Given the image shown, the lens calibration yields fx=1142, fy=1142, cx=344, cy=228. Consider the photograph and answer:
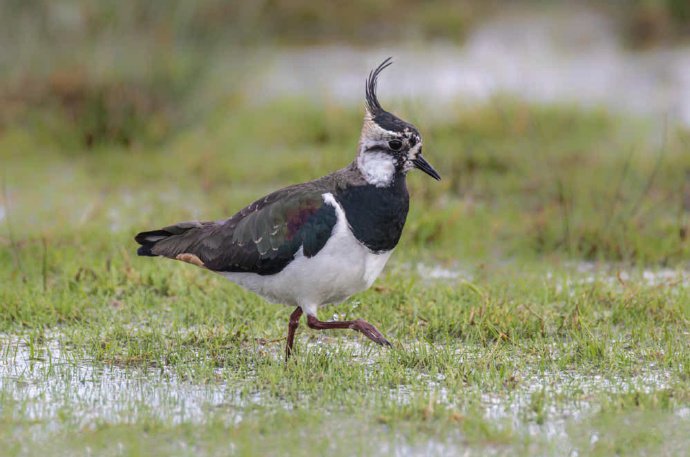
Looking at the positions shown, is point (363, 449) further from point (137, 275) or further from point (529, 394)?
point (137, 275)

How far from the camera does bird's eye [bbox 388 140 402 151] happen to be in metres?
5.57

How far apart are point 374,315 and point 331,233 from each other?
48.5 inches

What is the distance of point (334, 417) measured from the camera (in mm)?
4902

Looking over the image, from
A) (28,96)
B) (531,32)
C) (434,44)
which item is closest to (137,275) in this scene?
(28,96)

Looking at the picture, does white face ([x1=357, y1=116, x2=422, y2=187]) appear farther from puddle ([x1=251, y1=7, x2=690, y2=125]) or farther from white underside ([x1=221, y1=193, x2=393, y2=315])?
puddle ([x1=251, y1=7, x2=690, y2=125])

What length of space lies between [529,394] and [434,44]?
11804mm

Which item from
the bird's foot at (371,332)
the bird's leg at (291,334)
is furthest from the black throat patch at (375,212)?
the bird's leg at (291,334)

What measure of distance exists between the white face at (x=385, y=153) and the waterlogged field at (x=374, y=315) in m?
0.90

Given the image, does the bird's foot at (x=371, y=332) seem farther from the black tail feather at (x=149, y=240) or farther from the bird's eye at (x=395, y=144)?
the black tail feather at (x=149, y=240)

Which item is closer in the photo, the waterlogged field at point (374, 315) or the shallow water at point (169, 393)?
the waterlogged field at point (374, 315)

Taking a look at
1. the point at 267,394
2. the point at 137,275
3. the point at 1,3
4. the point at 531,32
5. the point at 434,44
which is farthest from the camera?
the point at 531,32

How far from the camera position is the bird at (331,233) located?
539 centimetres

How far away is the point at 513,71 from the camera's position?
14.6m

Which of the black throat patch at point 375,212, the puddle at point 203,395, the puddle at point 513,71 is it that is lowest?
the puddle at point 203,395
